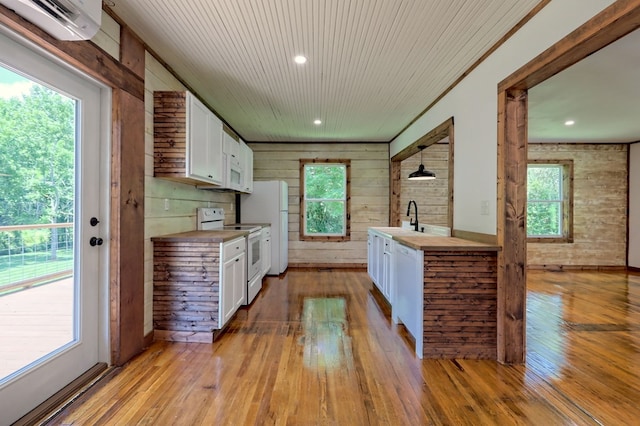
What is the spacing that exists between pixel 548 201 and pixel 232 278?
256 inches

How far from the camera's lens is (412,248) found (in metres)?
2.68

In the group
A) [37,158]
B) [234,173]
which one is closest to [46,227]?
[37,158]

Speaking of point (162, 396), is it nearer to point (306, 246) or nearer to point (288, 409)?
point (288, 409)

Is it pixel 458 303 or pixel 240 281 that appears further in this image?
pixel 240 281

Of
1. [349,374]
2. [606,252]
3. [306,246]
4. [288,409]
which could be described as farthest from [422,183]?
[288,409]

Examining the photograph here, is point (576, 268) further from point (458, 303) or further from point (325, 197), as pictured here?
point (458, 303)

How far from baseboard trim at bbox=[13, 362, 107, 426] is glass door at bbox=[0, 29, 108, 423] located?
4 cm

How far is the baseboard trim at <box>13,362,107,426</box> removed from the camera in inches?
66.2

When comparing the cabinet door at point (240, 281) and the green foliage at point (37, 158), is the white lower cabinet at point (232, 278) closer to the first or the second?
the cabinet door at point (240, 281)

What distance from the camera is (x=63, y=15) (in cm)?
154

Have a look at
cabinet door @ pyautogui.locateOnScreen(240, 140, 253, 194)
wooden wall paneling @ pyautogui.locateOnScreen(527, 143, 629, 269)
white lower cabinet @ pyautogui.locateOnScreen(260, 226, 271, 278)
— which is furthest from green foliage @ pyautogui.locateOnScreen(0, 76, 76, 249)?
wooden wall paneling @ pyautogui.locateOnScreen(527, 143, 629, 269)

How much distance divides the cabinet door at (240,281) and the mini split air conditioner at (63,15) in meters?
2.15

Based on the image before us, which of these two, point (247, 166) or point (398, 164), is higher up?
point (398, 164)

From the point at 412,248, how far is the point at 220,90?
2781 mm
